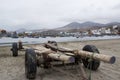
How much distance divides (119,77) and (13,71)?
4.22 metres

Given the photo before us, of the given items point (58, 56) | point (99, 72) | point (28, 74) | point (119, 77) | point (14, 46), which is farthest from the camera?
point (14, 46)

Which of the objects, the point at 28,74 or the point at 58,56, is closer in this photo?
the point at 58,56

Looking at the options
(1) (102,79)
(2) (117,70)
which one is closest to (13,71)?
(1) (102,79)

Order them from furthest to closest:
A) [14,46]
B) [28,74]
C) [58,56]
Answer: [14,46], [28,74], [58,56]

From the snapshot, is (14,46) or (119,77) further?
(14,46)

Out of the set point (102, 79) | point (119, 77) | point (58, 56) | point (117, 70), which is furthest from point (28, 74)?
point (117, 70)

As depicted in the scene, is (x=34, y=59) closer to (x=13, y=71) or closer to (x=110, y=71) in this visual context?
(x=13, y=71)

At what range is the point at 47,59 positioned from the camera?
25.0ft

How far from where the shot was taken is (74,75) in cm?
769

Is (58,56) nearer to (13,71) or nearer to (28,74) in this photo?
(28,74)

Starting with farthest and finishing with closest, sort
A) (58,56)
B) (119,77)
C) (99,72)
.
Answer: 1. (99,72)
2. (119,77)
3. (58,56)

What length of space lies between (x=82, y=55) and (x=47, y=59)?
131 centimetres

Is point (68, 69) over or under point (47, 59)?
under

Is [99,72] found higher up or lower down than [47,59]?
lower down
